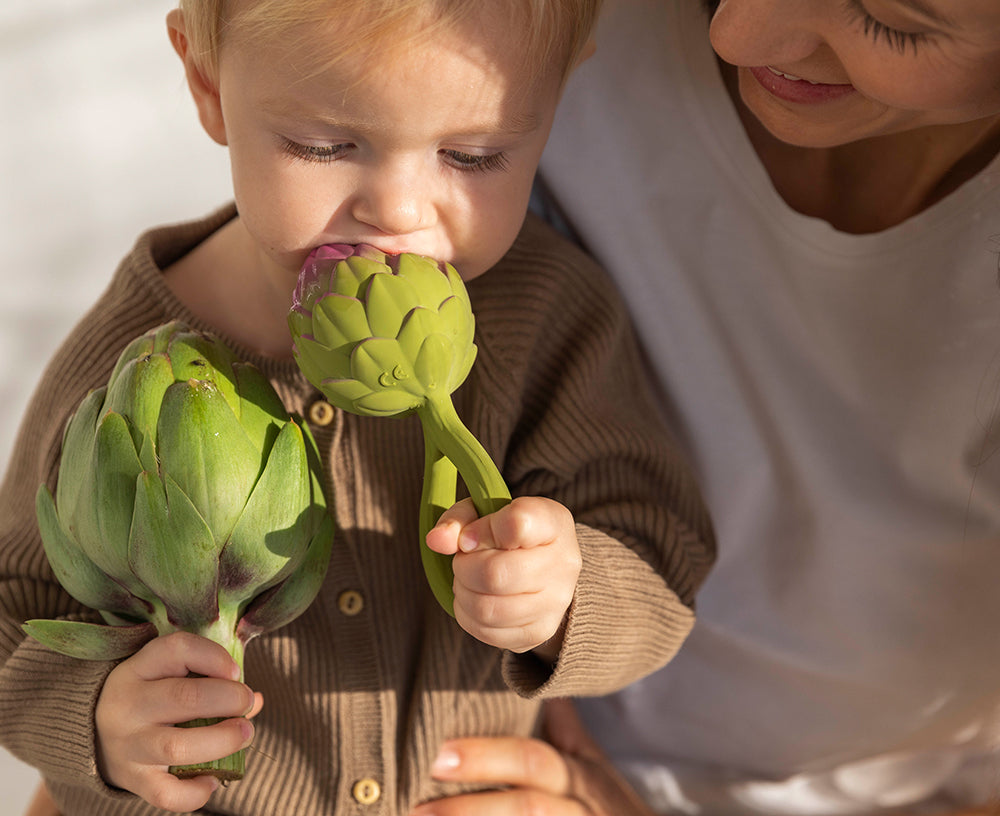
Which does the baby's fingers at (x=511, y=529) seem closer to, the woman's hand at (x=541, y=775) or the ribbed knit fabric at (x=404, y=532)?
the ribbed knit fabric at (x=404, y=532)

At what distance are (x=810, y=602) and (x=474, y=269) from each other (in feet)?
1.61

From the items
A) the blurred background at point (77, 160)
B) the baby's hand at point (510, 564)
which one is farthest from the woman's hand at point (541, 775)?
the blurred background at point (77, 160)

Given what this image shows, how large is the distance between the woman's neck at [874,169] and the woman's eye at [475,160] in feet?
0.90

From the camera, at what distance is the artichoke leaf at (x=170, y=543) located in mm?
593

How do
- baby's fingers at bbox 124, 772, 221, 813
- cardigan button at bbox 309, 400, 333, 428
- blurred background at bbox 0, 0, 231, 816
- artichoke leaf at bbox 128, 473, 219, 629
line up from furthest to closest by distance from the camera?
blurred background at bbox 0, 0, 231, 816
cardigan button at bbox 309, 400, 333, 428
baby's fingers at bbox 124, 772, 221, 813
artichoke leaf at bbox 128, 473, 219, 629

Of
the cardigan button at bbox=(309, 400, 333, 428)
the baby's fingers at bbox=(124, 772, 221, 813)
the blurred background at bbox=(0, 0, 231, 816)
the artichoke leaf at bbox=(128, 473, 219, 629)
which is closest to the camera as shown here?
the artichoke leaf at bbox=(128, 473, 219, 629)

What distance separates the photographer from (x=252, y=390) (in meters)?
0.66

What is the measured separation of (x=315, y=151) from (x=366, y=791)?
526mm

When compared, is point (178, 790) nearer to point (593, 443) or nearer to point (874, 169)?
point (593, 443)

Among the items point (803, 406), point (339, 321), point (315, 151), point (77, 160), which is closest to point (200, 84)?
point (315, 151)

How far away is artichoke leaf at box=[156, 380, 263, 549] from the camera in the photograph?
597 mm

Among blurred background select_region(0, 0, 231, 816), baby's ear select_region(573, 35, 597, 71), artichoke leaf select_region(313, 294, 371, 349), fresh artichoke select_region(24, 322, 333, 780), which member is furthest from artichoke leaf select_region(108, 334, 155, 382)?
blurred background select_region(0, 0, 231, 816)

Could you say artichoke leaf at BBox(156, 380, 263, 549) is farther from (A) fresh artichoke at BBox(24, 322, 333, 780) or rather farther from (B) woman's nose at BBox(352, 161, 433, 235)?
(B) woman's nose at BBox(352, 161, 433, 235)

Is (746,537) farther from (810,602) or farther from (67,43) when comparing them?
(67,43)
